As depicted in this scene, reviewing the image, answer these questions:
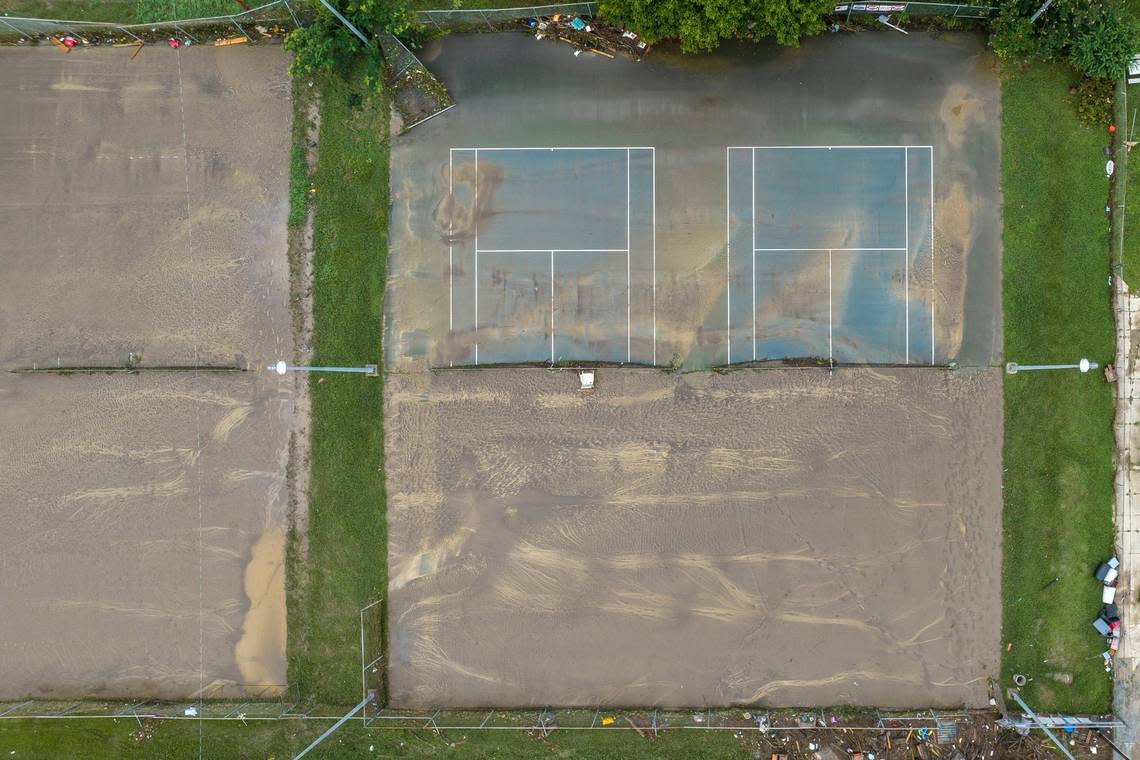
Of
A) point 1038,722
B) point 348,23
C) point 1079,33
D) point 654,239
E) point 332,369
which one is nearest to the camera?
point 348,23

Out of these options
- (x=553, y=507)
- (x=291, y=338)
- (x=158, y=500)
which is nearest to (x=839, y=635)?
(x=553, y=507)

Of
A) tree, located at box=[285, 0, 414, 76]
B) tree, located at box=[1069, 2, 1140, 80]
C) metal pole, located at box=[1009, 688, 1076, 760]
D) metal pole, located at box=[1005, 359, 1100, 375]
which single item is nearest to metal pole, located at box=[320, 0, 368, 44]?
tree, located at box=[285, 0, 414, 76]

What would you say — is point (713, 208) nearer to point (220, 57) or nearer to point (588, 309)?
point (588, 309)

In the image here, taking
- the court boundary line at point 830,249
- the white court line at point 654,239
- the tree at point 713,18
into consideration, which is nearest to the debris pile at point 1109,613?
the court boundary line at point 830,249

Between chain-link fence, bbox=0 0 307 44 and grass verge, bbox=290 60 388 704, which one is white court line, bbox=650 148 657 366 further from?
chain-link fence, bbox=0 0 307 44

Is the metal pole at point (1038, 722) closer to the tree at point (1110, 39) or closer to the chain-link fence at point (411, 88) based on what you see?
the tree at point (1110, 39)

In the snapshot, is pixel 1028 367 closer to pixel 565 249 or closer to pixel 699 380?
pixel 699 380

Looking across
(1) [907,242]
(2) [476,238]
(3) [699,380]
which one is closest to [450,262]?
(2) [476,238]
